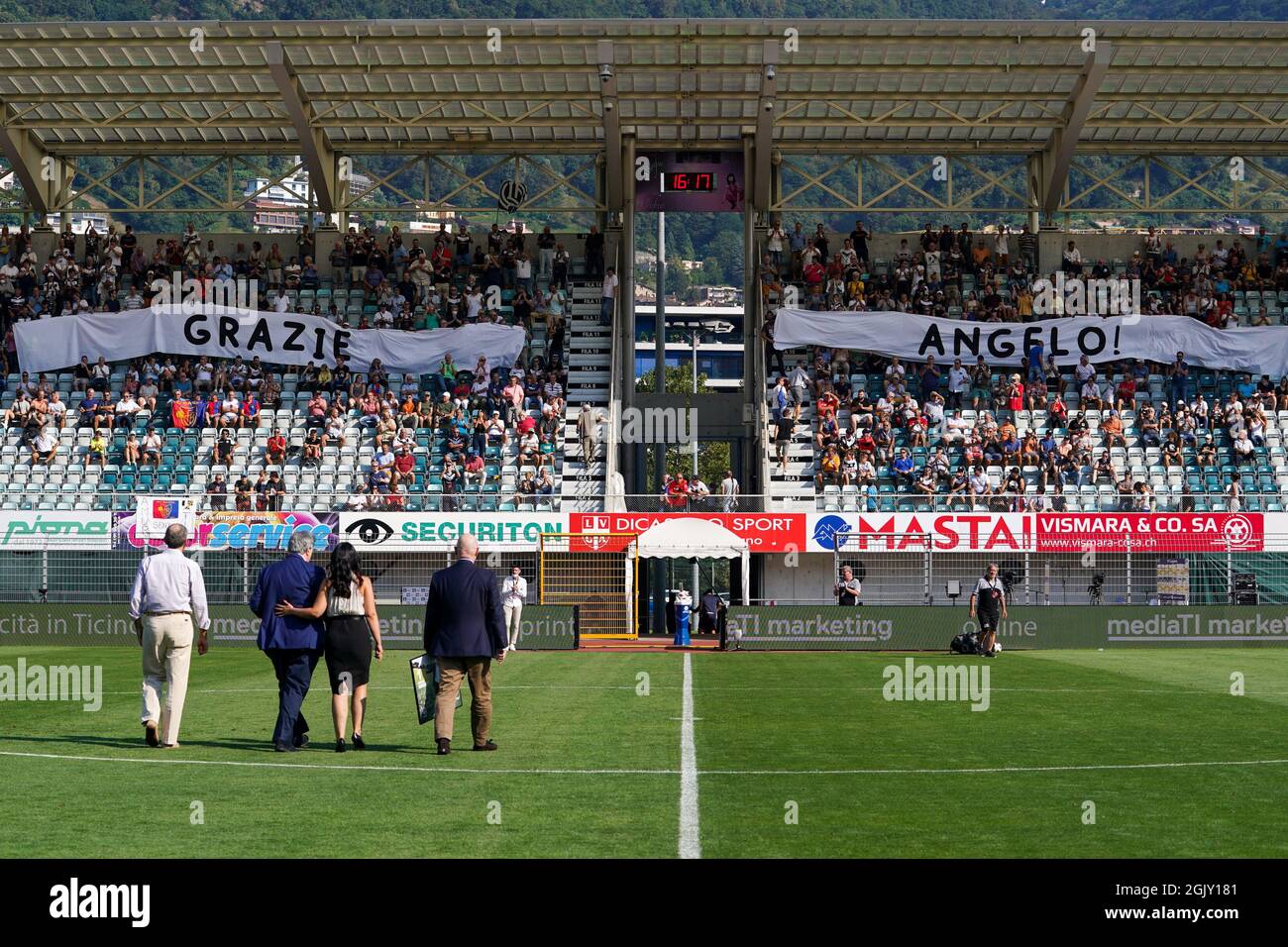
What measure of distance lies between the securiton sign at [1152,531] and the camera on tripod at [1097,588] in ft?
2.73

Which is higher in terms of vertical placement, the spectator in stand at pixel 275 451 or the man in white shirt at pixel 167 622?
the spectator in stand at pixel 275 451

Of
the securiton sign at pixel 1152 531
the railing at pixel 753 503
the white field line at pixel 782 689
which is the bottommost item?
the white field line at pixel 782 689

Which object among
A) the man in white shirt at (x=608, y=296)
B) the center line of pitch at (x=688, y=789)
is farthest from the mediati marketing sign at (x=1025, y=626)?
the center line of pitch at (x=688, y=789)

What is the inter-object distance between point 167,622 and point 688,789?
537 cm

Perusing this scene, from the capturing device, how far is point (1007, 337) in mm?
46938

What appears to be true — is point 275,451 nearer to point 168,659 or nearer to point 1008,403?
point 1008,403

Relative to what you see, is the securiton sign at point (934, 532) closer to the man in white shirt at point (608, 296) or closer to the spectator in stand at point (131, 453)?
the man in white shirt at point (608, 296)

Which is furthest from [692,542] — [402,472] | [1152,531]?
[1152,531]

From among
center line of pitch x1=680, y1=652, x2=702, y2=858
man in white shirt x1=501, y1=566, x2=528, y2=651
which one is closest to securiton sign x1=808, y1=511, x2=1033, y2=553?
man in white shirt x1=501, y1=566, x2=528, y2=651

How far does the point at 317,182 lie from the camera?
4897cm

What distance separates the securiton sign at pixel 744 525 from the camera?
1538 inches

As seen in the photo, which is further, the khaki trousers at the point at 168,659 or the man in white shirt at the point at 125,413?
the man in white shirt at the point at 125,413
